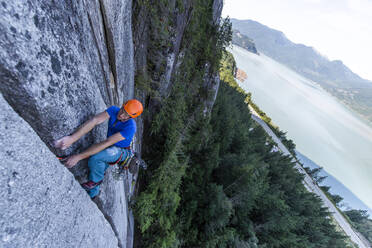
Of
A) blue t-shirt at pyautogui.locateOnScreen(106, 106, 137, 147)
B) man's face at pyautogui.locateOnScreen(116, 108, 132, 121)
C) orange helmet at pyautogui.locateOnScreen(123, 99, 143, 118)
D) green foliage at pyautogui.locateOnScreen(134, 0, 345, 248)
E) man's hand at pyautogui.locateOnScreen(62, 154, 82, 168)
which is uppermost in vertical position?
orange helmet at pyautogui.locateOnScreen(123, 99, 143, 118)

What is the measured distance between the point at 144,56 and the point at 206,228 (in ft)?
35.7

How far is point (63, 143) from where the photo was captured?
2.46 meters

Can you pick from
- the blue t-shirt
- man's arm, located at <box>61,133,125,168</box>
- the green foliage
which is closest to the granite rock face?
man's arm, located at <box>61,133,125,168</box>

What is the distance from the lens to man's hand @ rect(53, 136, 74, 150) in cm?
242

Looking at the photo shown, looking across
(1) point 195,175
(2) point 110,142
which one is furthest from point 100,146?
(1) point 195,175

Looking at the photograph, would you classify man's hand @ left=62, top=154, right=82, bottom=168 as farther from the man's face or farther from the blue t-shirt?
the man's face

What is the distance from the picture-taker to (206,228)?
11.3 meters

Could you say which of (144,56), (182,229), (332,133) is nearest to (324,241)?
(182,229)

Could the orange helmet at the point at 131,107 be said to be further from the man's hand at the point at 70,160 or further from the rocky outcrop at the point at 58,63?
the man's hand at the point at 70,160

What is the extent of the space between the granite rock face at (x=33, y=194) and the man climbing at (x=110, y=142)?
0.38 meters

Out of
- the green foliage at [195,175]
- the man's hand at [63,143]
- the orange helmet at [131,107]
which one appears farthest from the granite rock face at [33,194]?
the green foliage at [195,175]

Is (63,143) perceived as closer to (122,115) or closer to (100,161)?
(100,161)

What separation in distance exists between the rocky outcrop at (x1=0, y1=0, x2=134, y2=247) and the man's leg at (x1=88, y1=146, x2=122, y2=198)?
17cm

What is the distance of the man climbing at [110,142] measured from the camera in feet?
8.80
